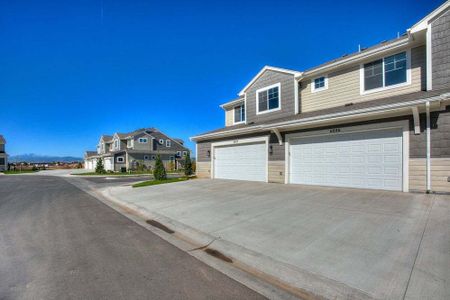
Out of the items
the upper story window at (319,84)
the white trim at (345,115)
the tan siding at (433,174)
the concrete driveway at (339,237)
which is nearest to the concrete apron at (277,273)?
the concrete driveway at (339,237)

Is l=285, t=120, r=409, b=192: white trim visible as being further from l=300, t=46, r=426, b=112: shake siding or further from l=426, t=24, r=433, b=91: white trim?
l=300, t=46, r=426, b=112: shake siding

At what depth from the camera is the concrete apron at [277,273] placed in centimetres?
274

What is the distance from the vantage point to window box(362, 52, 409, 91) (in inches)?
352

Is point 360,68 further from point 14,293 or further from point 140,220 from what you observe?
point 14,293

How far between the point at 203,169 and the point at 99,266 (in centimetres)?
1262

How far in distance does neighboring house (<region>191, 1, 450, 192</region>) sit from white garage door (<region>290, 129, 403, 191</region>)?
0.10 ft

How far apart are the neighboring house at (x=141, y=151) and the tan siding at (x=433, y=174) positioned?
3102 centimetres

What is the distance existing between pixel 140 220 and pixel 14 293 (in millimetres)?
3547

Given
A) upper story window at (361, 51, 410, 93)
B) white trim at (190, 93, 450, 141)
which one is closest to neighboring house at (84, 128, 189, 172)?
white trim at (190, 93, 450, 141)

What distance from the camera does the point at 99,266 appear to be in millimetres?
3488

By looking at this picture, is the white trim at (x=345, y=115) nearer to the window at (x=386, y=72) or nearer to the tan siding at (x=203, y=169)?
the window at (x=386, y=72)

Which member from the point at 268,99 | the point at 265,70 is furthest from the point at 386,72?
the point at 265,70

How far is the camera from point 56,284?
2.99 metres

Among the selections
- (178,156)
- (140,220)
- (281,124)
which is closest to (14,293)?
(140,220)
